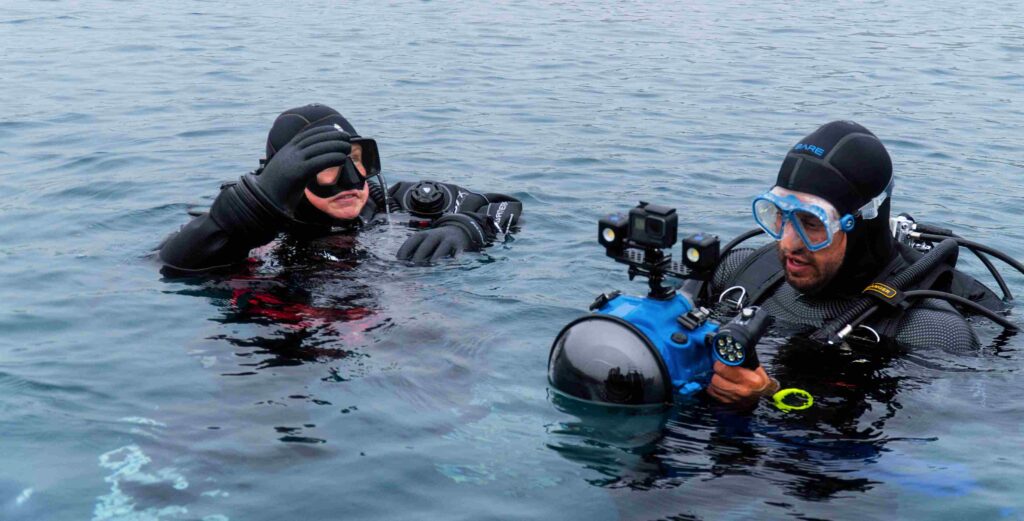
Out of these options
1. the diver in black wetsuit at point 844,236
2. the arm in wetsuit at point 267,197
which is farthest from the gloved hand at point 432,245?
the diver in black wetsuit at point 844,236

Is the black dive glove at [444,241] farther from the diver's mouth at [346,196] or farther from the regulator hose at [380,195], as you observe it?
the regulator hose at [380,195]

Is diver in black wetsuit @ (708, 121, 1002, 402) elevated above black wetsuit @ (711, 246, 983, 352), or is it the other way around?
diver in black wetsuit @ (708, 121, 1002, 402)

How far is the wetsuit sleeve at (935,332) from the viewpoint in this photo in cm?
473

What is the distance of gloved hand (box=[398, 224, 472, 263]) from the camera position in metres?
6.55

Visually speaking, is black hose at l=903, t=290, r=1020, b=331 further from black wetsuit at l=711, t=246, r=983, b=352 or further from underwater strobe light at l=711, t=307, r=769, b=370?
underwater strobe light at l=711, t=307, r=769, b=370

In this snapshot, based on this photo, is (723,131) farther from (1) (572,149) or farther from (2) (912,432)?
(2) (912,432)

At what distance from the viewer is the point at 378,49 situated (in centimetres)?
1591

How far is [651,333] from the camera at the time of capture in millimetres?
4047

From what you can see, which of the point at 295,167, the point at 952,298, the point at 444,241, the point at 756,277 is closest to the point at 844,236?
the point at 952,298

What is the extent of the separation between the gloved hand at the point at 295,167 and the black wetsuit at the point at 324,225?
174 millimetres

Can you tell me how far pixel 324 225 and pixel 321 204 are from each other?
19 centimetres

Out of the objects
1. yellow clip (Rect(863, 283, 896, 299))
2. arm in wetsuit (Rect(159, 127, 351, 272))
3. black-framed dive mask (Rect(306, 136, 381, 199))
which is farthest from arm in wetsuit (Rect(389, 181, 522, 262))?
yellow clip (Rect(863, 283, 896, 299))

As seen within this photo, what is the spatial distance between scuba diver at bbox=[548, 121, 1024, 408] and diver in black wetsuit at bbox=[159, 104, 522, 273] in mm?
1912

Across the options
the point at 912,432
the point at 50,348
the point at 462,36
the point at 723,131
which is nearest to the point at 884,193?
the point at 912,432
